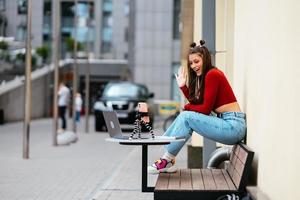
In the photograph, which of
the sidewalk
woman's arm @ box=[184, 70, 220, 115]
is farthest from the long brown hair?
the sidewalk

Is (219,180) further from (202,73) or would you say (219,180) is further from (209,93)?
(202,73)

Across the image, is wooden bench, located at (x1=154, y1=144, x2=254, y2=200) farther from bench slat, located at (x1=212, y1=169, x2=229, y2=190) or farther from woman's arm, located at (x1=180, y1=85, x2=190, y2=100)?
woman's arm, located at (x1=180, y1=85, x2=190, y2=100)

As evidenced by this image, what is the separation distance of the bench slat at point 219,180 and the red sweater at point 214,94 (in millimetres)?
564

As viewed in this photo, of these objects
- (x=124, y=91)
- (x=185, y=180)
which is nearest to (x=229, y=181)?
(x=185, y=180)

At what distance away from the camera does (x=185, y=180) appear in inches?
239

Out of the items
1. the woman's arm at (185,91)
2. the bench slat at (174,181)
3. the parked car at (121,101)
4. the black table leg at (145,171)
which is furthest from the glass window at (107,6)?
the black table leg at (145,171)

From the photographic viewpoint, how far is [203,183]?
586 centimetres

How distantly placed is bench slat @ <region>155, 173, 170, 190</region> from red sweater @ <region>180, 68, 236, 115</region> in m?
0.67

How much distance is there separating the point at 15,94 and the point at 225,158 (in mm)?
31623

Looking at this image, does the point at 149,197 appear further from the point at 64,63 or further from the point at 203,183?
the point at 64,63

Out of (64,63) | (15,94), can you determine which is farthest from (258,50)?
(64,63)

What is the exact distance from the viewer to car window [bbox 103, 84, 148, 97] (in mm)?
28681

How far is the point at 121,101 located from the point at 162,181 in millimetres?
21974

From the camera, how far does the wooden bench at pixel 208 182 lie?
5.43 m
